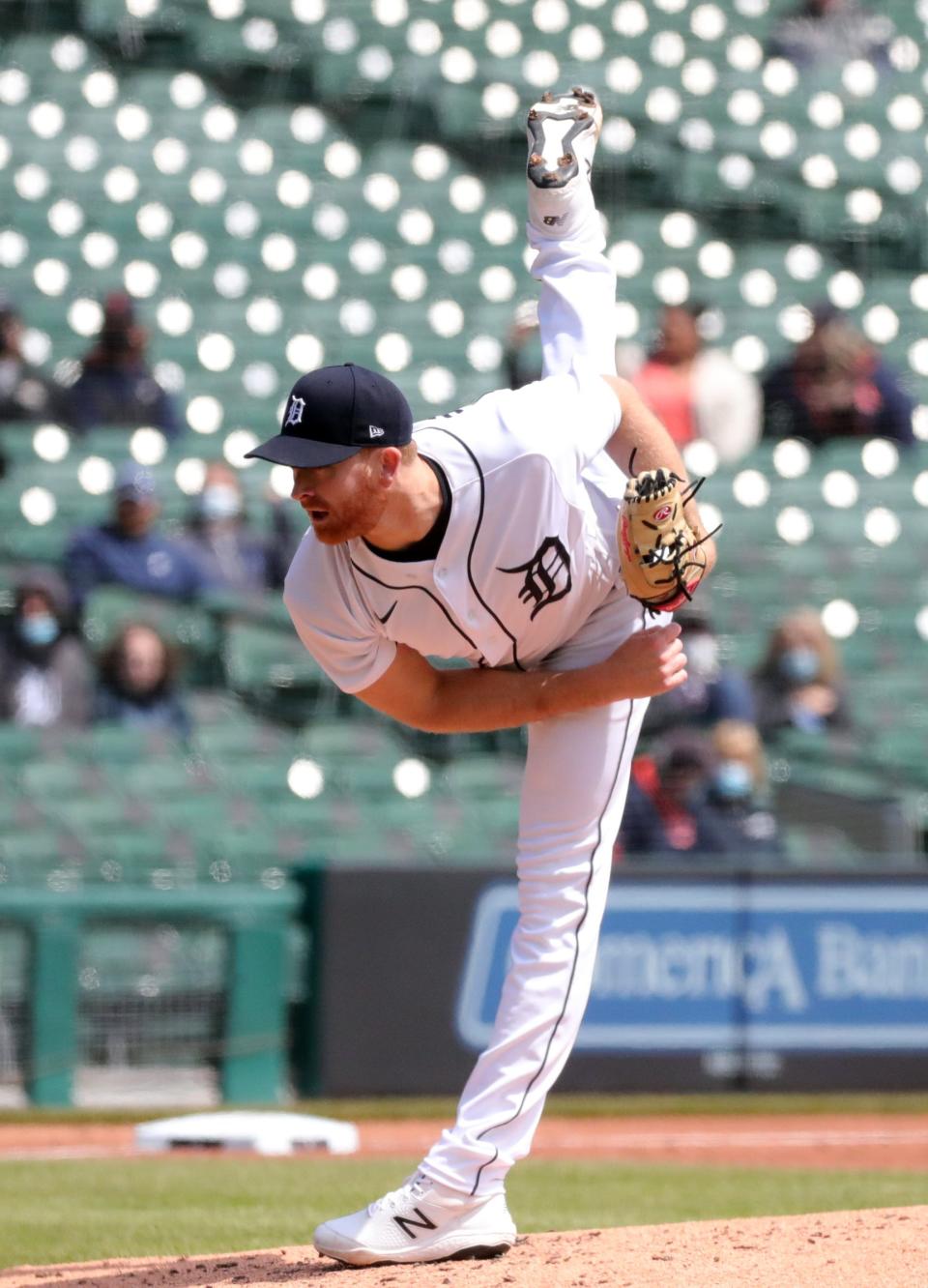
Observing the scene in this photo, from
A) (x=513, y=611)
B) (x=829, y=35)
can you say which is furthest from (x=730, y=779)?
(x=829, y=35)

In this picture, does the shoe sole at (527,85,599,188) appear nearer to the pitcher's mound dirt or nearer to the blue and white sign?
the pitcher's mound dirt

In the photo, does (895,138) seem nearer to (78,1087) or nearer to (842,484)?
(842,484)

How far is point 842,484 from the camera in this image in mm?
10781

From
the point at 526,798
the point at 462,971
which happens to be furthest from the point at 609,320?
the point at 462,971

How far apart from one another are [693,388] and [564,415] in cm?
703

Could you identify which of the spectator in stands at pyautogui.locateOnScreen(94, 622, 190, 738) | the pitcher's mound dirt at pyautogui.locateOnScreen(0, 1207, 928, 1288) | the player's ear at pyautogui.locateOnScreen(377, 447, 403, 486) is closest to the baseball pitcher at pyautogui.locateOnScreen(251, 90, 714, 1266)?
the player's ear at pyautogui.locateOnScreen(377, 447, 403, 486)

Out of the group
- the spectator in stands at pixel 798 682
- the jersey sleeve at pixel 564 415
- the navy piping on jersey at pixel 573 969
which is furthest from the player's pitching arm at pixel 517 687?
the spectator in stands at pixel 798 682

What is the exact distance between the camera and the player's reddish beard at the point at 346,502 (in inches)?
126

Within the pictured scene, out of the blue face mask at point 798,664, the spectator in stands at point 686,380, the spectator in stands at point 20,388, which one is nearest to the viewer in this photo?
the blue face mask at point 798,664

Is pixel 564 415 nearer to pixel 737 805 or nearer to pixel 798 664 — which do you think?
pixel 737 805

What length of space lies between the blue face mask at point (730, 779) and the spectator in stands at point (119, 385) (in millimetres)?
3389

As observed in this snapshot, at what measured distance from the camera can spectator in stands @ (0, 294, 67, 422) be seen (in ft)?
32.5

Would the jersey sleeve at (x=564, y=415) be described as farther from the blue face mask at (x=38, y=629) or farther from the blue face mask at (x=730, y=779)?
the blue face mask at (x=38, y=629)

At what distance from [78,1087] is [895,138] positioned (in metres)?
8.13
